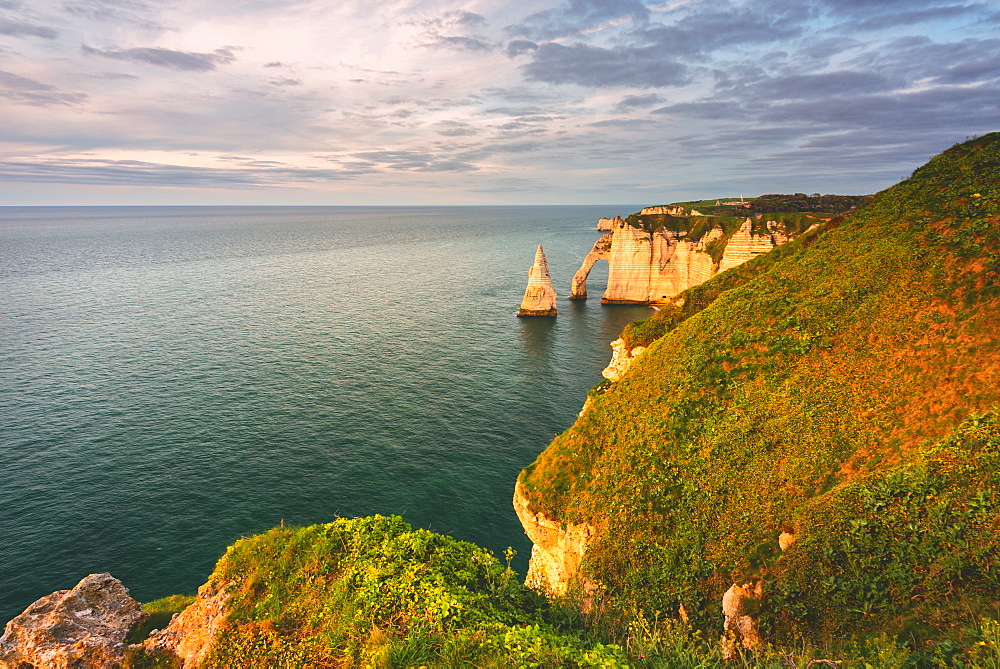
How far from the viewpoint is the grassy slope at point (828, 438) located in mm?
13570

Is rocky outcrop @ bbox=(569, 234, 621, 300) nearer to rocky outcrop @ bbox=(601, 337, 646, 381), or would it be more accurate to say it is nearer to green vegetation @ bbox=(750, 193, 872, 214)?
green vegetation @ bbox=(750, 193, 872, 214)

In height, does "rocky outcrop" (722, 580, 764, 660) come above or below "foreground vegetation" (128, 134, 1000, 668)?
below

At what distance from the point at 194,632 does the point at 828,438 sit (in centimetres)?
2280

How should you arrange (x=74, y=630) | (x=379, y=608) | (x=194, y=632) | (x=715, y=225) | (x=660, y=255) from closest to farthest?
(x=379, y=608) → (x=194, y=632) → (x=74, y=630) → (x=715, y=225) → (x=660, y=255)

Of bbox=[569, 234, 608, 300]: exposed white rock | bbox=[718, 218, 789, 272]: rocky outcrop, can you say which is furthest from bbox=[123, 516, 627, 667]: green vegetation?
bbox=[569, 234, 608, 300]: exposed white rock

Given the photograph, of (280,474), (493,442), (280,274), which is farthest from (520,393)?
(280,274)

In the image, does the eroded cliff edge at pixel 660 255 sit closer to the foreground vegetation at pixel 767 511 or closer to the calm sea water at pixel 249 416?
the calm sea water at pixel 249 416

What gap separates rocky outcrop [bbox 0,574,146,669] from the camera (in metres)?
12.4

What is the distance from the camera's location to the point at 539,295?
8175 centimetres

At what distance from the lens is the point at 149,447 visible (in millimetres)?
39844

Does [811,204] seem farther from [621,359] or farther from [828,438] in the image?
[828,438]

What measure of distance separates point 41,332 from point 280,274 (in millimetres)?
59790

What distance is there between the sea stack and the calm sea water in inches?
116

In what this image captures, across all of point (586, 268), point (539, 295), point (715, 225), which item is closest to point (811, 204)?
point (715, 225)
